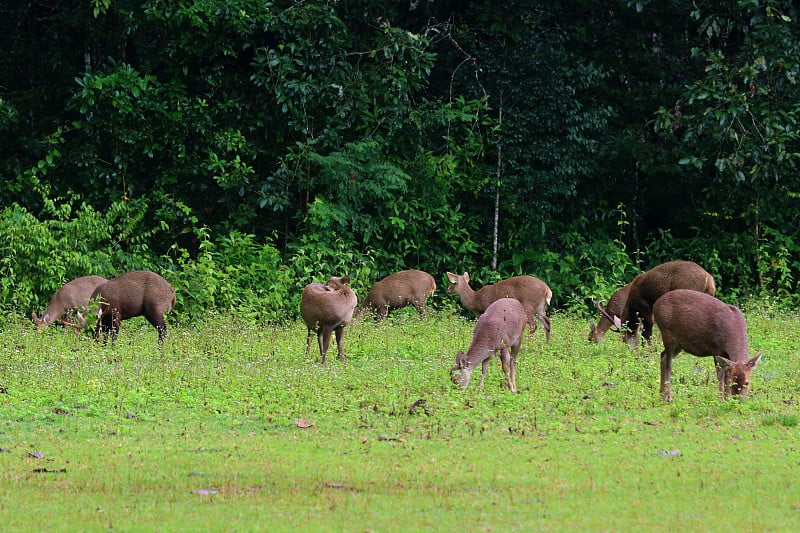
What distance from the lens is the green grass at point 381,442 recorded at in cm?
671

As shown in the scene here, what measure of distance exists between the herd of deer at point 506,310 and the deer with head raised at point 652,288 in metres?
0.01

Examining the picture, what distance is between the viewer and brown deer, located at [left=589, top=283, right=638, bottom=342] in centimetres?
1470

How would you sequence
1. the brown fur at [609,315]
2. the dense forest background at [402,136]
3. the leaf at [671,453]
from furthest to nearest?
the dense forest background at [402,136], the brown fur at [609,315], the leaf at [671,453]

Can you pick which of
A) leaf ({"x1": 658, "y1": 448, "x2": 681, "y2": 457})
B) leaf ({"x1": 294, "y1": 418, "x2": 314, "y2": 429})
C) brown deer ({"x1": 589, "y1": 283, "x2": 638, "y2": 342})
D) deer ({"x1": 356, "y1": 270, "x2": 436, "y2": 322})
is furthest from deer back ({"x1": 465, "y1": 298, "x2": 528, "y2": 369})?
deer ({"x1": 356, "y1": 270, "x2": 436, "y2": 322})

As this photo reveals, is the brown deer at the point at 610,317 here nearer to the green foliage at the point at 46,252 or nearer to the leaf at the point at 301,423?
the leaf at the point at 301,423

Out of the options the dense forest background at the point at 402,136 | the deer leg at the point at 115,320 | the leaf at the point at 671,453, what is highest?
the dense forest background at the point at 402,136

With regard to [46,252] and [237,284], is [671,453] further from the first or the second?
[46,252]

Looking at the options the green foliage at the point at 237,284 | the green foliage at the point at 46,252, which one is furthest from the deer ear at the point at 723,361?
the green foliage at the point at 46,252

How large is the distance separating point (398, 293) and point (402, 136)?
367cm

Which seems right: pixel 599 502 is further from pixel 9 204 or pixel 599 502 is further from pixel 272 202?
pixel 9 204

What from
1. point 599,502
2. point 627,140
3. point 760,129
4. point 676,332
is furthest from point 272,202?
point 599,502

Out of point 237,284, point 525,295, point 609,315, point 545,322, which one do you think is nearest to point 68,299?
point 237,284

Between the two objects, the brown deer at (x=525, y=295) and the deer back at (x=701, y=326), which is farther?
the brown deer at (x=525, y=295)

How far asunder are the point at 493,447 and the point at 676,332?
2.92m
